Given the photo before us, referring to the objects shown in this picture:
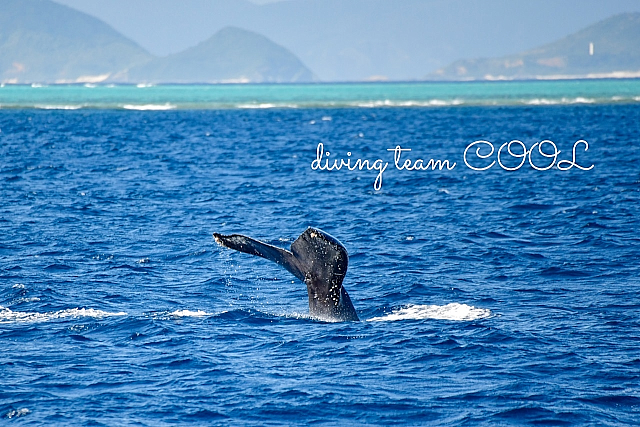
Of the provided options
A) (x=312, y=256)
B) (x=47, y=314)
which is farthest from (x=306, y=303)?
(x=47, y=314)

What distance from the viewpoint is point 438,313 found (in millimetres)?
15852

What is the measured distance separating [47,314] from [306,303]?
451cm

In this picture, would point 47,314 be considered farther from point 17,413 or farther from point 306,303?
point 17,413

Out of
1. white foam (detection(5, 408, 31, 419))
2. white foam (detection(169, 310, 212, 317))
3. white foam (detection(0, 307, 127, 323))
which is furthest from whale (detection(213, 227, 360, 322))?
white foam (detection(0, 307, 127, 323))

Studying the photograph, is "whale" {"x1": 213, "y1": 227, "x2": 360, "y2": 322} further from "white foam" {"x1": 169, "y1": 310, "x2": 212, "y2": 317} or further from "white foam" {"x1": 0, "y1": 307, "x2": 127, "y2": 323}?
"white foam" {"x1": 0, "y1": 307, "x2": 127, "y2": 323}

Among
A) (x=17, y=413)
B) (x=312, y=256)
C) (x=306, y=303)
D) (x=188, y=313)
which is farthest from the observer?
(x=306, y=303)

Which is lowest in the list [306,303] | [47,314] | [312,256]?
[306,303]

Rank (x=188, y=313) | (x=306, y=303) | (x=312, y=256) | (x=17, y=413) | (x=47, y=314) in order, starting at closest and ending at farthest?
(x=17, y=413)
(x=312, y=256)
(x=47, y=314)
(x=188, y=313)
(x=306, y=303)

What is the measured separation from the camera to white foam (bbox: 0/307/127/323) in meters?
15.3

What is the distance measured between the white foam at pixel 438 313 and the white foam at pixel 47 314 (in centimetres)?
460

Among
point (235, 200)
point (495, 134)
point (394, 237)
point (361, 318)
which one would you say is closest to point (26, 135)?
point (495, 134)

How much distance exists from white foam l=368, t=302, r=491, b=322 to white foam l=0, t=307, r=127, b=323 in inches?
181

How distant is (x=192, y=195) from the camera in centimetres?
3169

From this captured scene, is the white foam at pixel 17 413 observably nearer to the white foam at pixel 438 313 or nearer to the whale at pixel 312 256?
the whale at pixel 312 256
